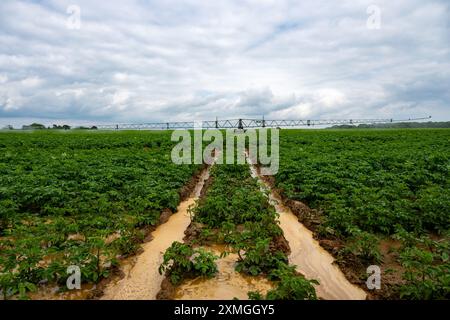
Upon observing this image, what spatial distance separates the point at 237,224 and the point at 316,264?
2.35m

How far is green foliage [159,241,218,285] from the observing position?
543cm

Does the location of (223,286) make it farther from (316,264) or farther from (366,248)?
(366,248)

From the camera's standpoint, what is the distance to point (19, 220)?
777 cm

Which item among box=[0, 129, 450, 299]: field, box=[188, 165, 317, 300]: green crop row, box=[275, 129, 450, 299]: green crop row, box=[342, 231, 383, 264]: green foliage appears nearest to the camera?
box=[188, 165, 317, 300]: green crop row

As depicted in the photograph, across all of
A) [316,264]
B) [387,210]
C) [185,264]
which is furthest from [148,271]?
[387,210]

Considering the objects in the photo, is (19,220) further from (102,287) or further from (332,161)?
(332,161)

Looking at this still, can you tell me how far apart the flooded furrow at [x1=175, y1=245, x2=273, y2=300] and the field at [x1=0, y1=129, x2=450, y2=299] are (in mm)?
138

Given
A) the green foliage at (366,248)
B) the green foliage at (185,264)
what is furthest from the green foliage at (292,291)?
the green foliage at (366,248)

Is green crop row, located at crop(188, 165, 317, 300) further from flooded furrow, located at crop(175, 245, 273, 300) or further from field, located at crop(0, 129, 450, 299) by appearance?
flooded furrow, located at crop(175, 245, 273, 300)

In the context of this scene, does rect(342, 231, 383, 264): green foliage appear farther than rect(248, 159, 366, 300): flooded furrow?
Yes

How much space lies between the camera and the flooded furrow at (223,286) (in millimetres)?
5174

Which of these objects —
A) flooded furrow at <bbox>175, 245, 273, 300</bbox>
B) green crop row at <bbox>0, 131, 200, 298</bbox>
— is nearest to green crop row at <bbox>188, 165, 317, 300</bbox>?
flooded furrow at <bbox>175, 245, 273, 300</bbox>

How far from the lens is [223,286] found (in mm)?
5465
